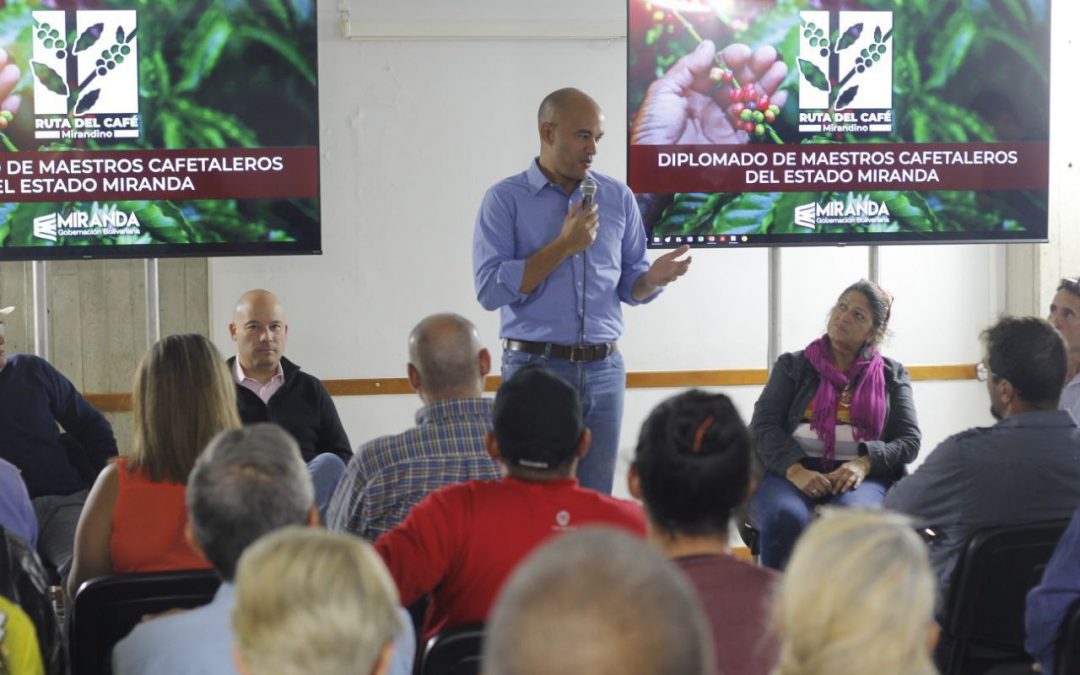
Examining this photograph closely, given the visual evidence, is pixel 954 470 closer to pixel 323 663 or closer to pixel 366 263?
pixel 323 663

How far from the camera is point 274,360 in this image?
4.39m

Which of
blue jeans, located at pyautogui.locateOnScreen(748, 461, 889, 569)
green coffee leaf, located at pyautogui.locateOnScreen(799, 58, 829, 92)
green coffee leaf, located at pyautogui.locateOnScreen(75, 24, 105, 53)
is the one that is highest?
green coffee leaf, located at pyautogui.locateOnScreen(75, 24, 105, 53)

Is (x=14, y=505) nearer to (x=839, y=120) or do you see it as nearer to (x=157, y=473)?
(x=157, y=473)

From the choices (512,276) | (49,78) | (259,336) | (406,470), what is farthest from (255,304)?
(406,470)

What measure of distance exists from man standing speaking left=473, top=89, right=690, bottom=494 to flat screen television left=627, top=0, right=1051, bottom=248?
57cm

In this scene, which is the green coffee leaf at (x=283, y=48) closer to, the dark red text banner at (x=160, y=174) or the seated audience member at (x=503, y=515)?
the dark red text banner at (x=160, y=174)

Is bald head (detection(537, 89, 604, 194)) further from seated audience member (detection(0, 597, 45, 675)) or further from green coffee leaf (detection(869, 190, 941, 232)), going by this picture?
seated audience member (detection(0, 597, 45, 675))

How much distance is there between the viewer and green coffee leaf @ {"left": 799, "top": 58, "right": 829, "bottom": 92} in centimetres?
490

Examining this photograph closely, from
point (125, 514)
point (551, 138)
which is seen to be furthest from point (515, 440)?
point (551, 138)

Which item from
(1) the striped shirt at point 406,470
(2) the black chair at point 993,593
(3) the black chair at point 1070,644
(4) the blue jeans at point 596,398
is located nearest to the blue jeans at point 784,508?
(4) the blue jeans at point 596,398

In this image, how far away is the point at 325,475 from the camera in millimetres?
3887

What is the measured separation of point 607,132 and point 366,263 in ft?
4.06

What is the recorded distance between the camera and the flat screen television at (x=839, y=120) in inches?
189

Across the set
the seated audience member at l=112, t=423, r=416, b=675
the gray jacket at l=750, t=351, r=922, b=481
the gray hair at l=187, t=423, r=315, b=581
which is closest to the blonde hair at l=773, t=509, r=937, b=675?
the seated audience member at l=112, t=423, r=416, b=675
